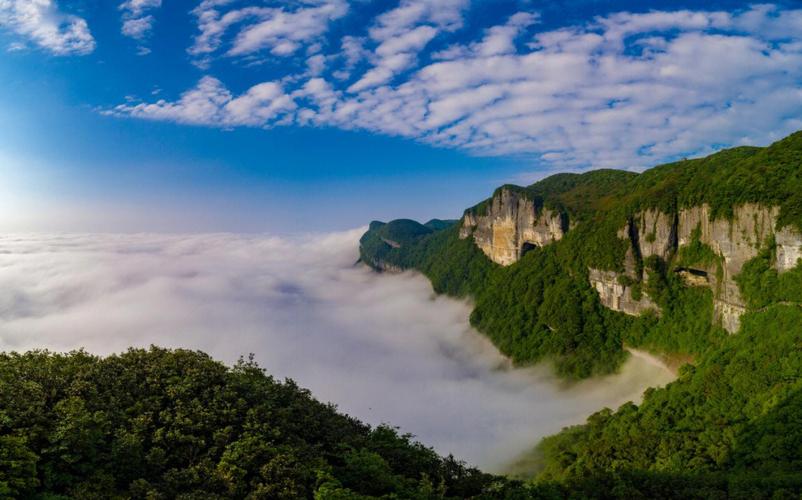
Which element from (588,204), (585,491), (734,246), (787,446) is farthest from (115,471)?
(588,204)

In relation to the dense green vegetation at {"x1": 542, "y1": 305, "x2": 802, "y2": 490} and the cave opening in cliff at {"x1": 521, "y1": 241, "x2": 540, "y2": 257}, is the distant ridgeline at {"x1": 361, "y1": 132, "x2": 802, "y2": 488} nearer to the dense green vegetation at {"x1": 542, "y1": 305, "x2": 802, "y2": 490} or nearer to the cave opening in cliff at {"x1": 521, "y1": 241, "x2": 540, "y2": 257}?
the dense green vegetation at {"x1": 542, "y1": 305, "x2": 802, "y2": 490}

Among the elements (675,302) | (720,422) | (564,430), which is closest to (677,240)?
(675,302)

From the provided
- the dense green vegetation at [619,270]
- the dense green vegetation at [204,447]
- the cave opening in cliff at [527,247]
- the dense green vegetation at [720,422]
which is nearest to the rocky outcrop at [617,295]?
the dense green vegetation at [619,270]

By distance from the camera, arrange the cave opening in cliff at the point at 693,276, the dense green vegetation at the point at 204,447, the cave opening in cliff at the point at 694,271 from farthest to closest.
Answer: the cave opening in cliff at the point at 693,276 → the cave opening in cliff at the point at 694,271 → the dense green vegetation at the point at 204,447

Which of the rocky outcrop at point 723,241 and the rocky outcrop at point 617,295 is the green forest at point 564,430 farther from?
the rocky outcrop at point 617,295

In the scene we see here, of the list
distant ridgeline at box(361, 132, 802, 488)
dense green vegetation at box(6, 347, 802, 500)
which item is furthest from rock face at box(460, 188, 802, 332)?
dense green vegetation at box(6, 347, 802, 500)

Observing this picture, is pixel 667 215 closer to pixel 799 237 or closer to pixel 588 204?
pixel 799 237
